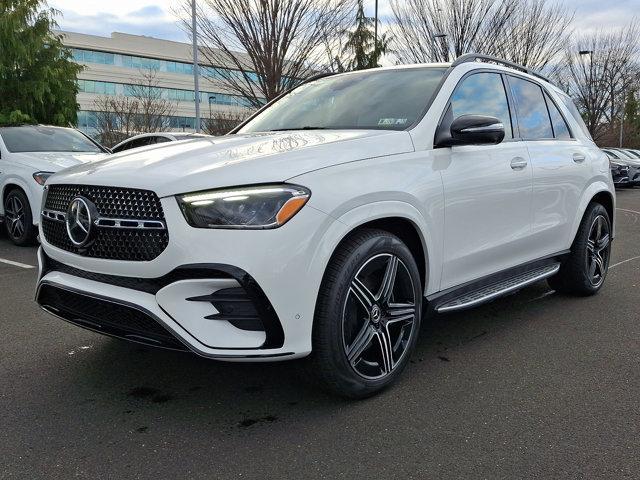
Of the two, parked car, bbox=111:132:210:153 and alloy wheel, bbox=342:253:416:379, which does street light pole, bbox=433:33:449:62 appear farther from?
alloy wheel, bbox=342:253:416:379

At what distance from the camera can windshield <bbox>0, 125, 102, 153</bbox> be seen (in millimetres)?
7961

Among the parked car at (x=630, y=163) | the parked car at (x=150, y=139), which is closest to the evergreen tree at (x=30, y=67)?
the parked car at (x=150, y=139)

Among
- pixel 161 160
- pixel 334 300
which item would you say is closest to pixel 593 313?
pixel 334 300

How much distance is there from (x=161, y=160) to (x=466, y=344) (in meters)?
2.21

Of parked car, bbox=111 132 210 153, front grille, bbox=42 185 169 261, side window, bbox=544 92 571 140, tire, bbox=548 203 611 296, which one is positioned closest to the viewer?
front grille, bbox=42 185 169 261

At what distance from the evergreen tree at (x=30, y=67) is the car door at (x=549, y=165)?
512 inches

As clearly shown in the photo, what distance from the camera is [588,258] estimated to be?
4.85 metres

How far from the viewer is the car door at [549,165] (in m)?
4.11

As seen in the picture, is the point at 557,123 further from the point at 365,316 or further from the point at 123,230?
the point at 123,230

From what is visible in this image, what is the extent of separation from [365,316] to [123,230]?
3.85 ft

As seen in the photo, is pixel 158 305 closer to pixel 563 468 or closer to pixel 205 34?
pixel 563 468

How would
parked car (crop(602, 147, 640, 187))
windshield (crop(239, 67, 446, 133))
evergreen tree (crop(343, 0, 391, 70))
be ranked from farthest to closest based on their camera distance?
parked car (crop(602, 147, 640, 187)) < evergreen tree (crop(343, 0, 391, 70)) < windshield (crop(239, 67, 446, 133))

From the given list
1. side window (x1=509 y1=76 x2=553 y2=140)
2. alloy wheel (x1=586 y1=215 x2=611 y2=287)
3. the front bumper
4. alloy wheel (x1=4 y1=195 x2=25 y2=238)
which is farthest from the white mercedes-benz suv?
alloy wheel (x1=4 y1=195 x2=25 y2=238)

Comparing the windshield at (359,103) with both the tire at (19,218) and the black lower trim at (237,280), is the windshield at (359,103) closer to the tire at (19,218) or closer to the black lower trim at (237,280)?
the black lower trim at (237,280)
